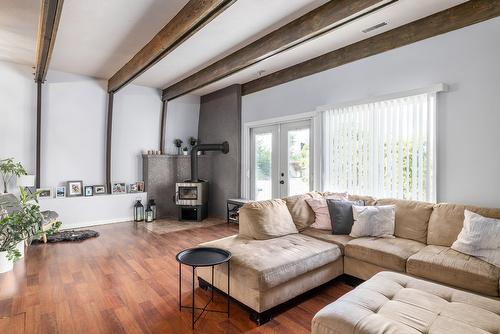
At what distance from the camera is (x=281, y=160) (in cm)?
521

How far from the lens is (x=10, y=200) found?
393cm

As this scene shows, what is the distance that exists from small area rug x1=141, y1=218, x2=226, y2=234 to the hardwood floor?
1.08 metres

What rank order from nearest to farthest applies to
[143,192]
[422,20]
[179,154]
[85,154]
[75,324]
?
[75,324], [422,20], [85,154], [143,192], [179,154]

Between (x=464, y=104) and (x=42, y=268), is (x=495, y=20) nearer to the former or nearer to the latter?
(x=464, y=104)

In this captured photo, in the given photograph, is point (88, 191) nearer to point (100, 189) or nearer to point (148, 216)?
point (100, 189)

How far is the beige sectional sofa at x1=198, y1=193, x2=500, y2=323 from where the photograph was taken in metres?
2.21

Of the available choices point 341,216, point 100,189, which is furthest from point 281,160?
point 100,189

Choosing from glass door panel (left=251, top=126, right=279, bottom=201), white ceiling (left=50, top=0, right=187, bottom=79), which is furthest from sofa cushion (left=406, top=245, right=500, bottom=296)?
white ceiling (left=50, top=0, right=187, bottom=79)

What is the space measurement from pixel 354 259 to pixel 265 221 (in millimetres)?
1001

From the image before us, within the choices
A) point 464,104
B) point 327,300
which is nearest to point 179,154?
point 327,300

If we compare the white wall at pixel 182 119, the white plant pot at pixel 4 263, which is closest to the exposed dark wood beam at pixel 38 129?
the white plant pot at pixel 4 263

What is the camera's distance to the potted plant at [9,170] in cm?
443

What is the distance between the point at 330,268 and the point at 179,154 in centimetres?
485

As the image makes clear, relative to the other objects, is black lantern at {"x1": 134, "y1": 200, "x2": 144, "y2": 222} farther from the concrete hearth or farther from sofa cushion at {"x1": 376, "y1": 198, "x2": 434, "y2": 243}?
sofa cushion at {"x1": 376, "y1": 198, "x2": 434, "y2": 243}
